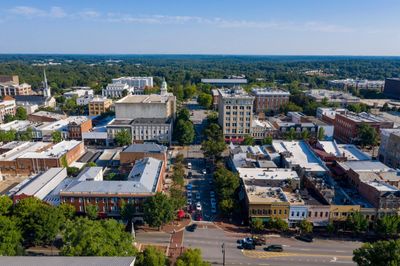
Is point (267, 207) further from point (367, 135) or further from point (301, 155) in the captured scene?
point (367, 135)

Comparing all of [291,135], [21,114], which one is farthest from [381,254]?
[21,114]

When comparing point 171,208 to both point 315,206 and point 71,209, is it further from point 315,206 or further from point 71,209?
point 315,206

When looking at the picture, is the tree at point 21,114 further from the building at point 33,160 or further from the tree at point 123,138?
the tree at point 123,138

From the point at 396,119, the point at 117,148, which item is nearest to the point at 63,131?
the point at 117,148

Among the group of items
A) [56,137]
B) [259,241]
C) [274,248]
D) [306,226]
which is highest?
[56,137]

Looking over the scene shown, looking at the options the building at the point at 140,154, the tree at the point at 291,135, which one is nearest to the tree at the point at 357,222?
the building at the point at 140,154
